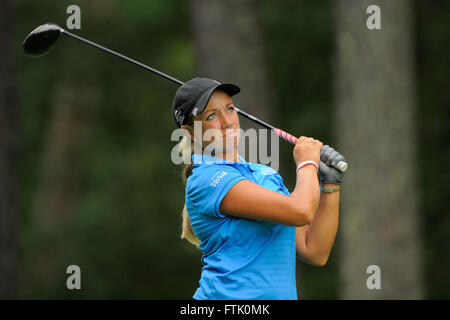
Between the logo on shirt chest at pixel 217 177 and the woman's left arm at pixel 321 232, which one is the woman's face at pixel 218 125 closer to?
the logo on shirt chest at pixel 217 177

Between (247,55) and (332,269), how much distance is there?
5123 mm

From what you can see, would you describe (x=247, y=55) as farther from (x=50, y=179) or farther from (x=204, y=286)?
(x=50, y=179)

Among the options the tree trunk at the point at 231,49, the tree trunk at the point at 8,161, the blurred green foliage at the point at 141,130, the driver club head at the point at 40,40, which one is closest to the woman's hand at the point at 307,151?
the driver club head at the point at 40,40

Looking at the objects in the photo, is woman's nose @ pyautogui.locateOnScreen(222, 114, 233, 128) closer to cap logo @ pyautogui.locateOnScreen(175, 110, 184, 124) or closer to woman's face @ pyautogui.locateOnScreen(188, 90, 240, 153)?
woman's face @ pyautogui.locateOnScreen(188, 90, 240, 153)

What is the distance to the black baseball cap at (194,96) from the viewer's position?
3066 mm

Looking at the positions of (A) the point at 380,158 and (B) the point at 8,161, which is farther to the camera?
(B) the point at 8,161

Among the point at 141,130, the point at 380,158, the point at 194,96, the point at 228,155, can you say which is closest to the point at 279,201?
the point at 228,155

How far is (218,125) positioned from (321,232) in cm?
66

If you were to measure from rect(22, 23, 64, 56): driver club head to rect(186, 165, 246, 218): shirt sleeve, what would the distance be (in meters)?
1.30

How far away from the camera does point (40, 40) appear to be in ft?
12.4

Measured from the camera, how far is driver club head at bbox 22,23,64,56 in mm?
3764

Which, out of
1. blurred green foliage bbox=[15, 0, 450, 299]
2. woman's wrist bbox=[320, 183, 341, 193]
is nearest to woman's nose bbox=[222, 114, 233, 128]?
woman's wrist bbox=[320, 183, 341, 193]

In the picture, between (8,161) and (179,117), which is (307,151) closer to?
(179,117)
